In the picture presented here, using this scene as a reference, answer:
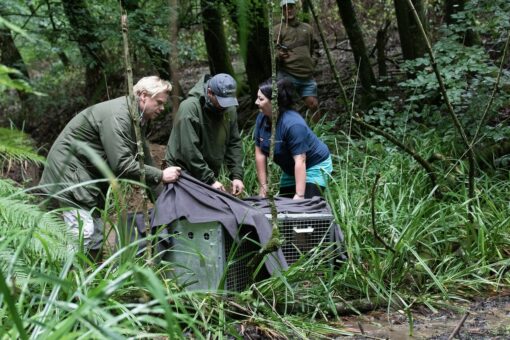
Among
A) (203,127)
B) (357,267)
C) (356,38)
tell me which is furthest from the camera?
(356,38)

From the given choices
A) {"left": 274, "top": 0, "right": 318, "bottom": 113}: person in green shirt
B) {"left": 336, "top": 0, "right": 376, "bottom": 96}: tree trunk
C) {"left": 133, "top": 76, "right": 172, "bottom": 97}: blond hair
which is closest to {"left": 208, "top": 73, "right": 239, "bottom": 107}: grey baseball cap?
{"left": 133, "top": 76, "right": 172, "bottom": 97}: blond hair

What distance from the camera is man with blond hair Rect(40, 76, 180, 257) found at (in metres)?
3.69

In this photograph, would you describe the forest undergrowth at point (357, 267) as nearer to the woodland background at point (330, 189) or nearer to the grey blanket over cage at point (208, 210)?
the woodland background at point (330, 189)

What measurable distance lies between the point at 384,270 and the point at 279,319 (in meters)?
1.00

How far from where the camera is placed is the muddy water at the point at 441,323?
3.37 meters

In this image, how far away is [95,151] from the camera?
3.75 meters

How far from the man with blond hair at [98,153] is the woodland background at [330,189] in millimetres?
204

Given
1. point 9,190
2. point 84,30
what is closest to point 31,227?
point 9,190

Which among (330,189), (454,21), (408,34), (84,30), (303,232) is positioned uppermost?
(84,30)

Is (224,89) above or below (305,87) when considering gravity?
above

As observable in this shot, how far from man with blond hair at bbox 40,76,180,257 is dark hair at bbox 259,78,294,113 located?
0.95m

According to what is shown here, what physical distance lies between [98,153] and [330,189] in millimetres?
2097

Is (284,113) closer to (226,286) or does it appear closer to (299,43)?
(226,286)

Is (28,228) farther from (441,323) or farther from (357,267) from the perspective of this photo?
(441,323)
